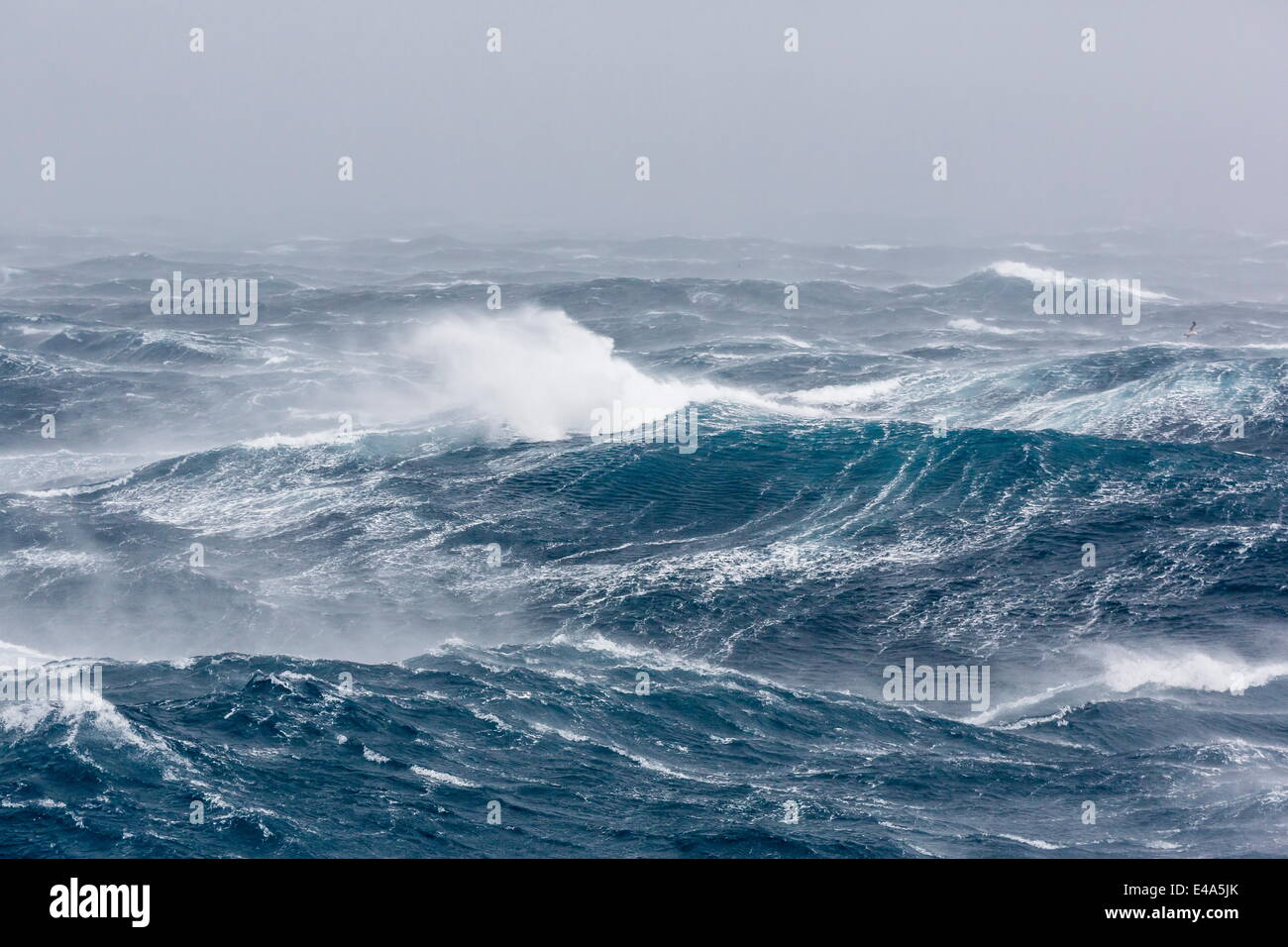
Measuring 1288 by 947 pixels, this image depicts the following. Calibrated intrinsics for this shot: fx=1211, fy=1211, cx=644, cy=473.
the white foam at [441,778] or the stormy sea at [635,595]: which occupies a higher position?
the stormy sea at [635,595]

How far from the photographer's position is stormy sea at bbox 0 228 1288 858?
30188mm

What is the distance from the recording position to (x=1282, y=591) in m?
43.1

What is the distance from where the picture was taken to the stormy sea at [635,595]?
30.2 metres

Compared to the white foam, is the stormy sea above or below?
above

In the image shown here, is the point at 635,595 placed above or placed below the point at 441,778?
above

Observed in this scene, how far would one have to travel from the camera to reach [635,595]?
4344 cm

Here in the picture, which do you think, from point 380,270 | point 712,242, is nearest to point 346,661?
point 380,270

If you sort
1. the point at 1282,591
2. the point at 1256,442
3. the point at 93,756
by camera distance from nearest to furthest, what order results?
the point at 93,756 → the point at 1282,591 → the point at 1256,442

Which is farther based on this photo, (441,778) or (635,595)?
(635,595)

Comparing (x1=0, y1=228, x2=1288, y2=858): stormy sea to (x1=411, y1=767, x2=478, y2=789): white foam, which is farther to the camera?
(x1=411, y1=767, x2=478, y2=789): white foam

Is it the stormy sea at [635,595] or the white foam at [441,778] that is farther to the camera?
the white foam at [441,778]
